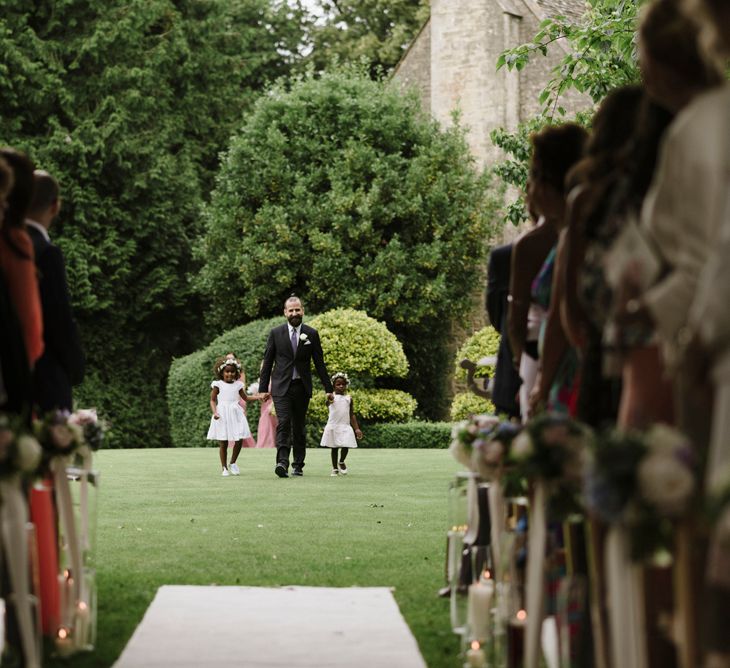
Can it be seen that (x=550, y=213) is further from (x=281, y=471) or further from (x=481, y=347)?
(x=481, y=347)

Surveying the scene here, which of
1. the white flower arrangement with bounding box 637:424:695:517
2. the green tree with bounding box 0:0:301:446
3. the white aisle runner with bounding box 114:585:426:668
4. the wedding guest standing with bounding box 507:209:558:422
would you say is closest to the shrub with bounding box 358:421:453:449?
the green tree with bounding box 0:0:301:446

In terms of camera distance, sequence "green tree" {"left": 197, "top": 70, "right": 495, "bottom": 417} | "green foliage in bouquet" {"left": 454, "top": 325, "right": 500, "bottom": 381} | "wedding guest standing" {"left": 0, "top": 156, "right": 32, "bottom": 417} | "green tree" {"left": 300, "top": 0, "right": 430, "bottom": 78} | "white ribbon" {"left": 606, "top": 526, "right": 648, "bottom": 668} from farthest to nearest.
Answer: "green tree" {"left": 300, "top": 0, "right": 430, "bottom": 78}
"green tree" {"left": 197, "top": 70, "right": 495, "bottom": 417}
"green foliage in bouquet" {"left": 454, "top": 325, "right": 500, "bottom": 381}
"wedding guest standing" {"left": 0, "top": 156, "right": 32, "bottom": 417}
"white ribbon" {"left": 606, "top": 526, "right": 648, "bottom": 668}

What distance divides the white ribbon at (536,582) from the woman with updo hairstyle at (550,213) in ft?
2.85

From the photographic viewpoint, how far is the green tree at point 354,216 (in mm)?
34031

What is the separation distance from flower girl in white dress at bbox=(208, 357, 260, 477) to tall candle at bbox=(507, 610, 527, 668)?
12388 millimetres

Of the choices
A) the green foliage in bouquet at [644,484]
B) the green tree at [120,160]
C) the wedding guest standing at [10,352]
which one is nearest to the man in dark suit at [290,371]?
the wedding guest standing at [10,352]

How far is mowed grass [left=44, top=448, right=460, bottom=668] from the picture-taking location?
24.1ft

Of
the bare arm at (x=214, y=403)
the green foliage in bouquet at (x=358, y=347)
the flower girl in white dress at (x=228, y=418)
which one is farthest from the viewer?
the green foliage in bouquet at (x=358, y=347)

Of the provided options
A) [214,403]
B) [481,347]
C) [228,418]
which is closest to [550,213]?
[228,418]

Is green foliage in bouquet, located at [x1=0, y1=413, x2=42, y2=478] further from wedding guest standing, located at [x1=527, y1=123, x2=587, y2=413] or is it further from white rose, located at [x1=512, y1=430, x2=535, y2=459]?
wedding guest standing, located at [x1=527, y1=123, x2=587, y2=413]

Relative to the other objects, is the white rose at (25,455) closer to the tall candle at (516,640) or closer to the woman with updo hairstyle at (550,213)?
the tall candle at (516,640)

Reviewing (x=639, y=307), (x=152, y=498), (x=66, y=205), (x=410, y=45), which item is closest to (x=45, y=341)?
(x=639, y=307)

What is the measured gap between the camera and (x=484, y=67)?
124ft

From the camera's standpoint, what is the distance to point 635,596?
372 centimetres
